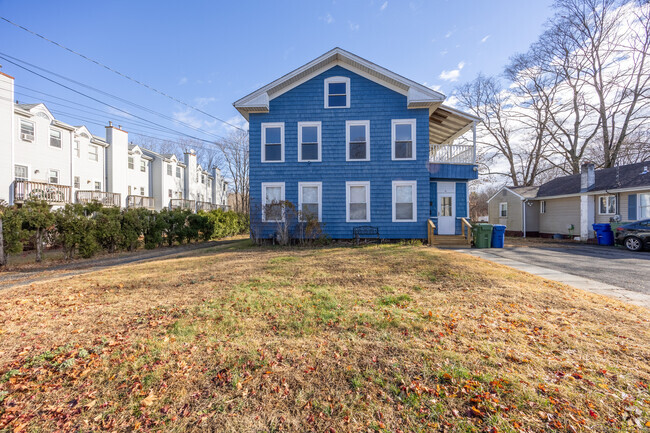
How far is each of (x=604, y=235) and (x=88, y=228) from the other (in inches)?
911

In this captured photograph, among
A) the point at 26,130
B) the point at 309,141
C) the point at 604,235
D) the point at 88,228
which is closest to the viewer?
the point at 88,228

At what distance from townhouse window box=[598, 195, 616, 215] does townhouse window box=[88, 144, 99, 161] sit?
34008 mm

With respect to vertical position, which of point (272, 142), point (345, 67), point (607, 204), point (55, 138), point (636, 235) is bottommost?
point (636, 235)

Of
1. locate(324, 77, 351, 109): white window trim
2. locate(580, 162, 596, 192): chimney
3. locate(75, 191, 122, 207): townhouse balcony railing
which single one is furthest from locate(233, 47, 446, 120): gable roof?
locate(75, 191, 122, 207): townhouse balcony railing

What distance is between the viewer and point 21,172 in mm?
16047

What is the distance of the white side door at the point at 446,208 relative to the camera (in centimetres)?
1266

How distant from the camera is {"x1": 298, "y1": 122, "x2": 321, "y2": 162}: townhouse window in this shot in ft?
39.5

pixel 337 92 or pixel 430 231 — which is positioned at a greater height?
pixel 337 92

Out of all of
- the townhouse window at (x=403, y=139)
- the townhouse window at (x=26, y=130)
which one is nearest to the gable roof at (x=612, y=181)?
the townhouse window at (x=403, y=139)

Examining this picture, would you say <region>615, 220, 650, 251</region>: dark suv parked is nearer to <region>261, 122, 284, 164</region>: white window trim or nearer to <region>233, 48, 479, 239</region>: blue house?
<region>233, 48, 479, 239</region>: blue house

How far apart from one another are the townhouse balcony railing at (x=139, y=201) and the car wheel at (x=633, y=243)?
99.6 feet

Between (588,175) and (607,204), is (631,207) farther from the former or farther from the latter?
(588,175)

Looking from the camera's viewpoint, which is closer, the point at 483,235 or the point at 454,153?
the point at 483,235

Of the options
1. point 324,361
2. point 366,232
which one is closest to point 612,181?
point 366,232
